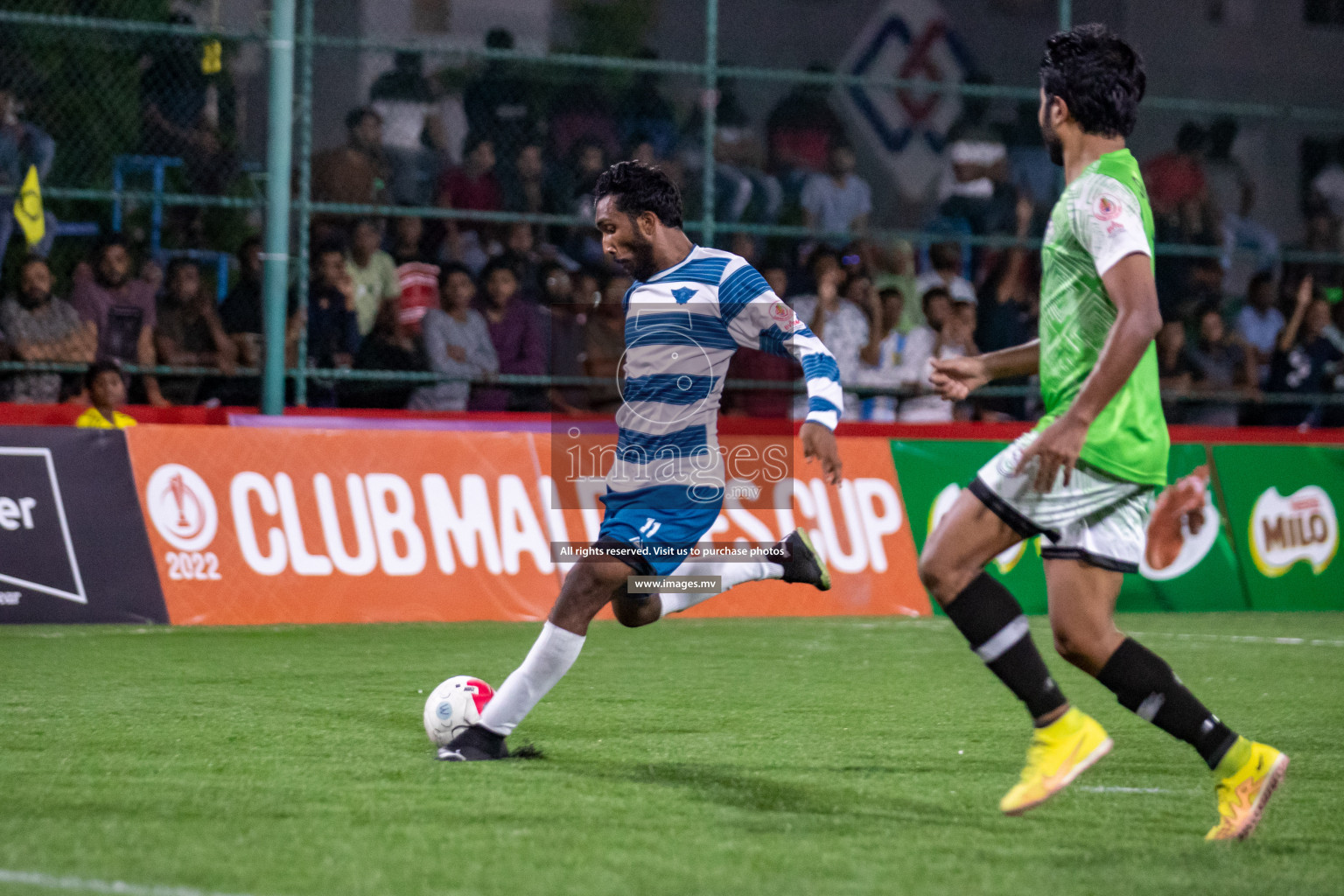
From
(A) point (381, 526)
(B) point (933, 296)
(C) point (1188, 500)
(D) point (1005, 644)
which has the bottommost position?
(C) point (1188, 500)


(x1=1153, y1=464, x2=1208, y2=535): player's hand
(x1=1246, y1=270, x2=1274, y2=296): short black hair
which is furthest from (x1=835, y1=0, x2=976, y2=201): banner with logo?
(x1=1153, y1=464, x2=1208, y2=535): player's hand

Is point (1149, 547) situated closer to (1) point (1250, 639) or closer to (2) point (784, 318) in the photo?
(1) point (1250, 639)

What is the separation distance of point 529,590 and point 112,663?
3.41m

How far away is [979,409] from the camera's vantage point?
49.9 feet

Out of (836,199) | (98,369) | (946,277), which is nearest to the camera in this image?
(98,369)

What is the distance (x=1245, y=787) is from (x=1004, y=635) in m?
0.77

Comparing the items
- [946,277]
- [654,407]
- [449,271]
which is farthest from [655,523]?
[946,277]

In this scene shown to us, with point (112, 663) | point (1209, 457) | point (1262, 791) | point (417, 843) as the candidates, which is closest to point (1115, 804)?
point (1262, 791)

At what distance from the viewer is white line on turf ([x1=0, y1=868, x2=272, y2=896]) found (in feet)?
13.0

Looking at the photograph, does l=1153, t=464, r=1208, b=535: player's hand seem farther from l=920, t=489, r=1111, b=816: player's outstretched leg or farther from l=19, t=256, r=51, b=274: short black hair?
l=920, t=489, r=1111, b=816: player's outstretched leg

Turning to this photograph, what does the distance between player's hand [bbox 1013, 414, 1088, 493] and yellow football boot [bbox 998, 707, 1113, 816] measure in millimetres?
665

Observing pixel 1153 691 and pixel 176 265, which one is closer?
pixel 1153 691

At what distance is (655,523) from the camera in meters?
5.96

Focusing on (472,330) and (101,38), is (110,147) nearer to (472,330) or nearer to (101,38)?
(101,38)
